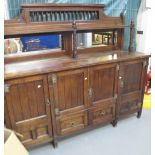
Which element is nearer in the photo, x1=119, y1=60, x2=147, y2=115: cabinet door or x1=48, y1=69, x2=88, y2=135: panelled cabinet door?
x1=48, y1=69, x2=88, y2=135: panelled cabinet door

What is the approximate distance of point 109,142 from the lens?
6.93ft

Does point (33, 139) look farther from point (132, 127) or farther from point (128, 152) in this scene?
point (132, 127)

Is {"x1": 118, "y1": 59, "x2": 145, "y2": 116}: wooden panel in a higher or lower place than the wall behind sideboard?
lower

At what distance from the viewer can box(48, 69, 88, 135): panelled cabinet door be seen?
5.87ft

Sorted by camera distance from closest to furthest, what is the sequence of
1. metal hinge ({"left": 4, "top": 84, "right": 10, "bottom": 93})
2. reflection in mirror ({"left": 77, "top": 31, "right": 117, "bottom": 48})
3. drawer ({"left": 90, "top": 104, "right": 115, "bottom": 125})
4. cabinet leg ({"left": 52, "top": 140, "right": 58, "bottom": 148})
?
metal hinge ({"left": 4, "top": 84, "right": 10, "bottom": 93}) < cabinet leg ({"left": 52, "top": 140, "right": 58, "bottom": 148}) < drawer ({"left": 90, "top": 104, "right": 115, "bottom": 125}) < reflection in mirror ({"left": 77, "top": 31, "right": 117, "bottom": 48})

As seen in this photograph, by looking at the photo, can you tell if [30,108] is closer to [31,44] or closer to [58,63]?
[58,63]

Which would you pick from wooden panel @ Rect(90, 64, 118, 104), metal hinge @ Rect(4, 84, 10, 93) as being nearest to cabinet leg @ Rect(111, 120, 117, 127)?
wooden panel @ Rect(90, 64, 118, 104)

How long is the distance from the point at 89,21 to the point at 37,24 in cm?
66

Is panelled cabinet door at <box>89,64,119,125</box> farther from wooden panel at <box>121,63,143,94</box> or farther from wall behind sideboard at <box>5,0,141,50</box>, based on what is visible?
wall behind sideboard at <box>5,0,141,50</box>

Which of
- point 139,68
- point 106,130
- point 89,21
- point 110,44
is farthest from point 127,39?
point 106,130

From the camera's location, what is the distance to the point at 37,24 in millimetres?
1889

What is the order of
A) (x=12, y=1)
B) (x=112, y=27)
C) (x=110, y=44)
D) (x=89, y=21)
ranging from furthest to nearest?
(x=110, y=44) < (x=112, y=27) < (x=89, y=21) < (x=12, y=1)

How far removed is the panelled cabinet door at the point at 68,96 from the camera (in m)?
1.79

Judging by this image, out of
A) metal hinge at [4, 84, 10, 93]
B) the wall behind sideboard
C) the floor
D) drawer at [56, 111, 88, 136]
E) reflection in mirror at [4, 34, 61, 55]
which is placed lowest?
the floor
